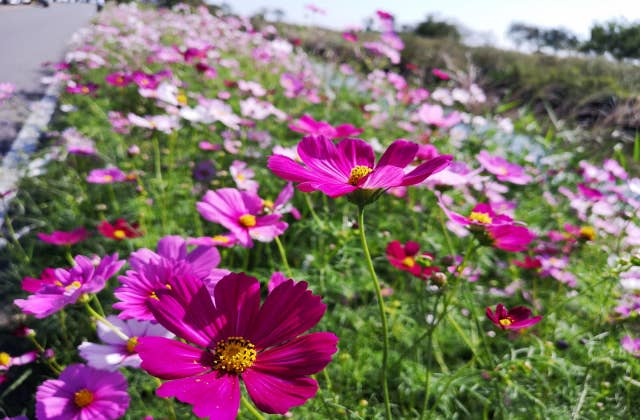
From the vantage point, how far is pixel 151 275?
526mm

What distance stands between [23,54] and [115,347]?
4.99 m

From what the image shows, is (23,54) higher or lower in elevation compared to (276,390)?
lower

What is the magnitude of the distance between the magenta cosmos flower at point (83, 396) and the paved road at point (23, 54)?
1.96 m

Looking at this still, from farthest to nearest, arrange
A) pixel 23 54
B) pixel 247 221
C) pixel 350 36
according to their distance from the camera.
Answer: pixel 23 54
pixel 350 36
pixel 247 221

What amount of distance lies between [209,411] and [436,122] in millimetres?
1272

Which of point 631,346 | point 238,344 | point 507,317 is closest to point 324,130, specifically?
point 507,317

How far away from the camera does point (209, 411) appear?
354mm

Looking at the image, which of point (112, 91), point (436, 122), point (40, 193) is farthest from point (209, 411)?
point (112, 91)

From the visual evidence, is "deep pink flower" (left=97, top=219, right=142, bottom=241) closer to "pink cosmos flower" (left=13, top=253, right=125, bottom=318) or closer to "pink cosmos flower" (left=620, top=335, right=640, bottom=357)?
"pink cosmos flower" (left=13, top=253, right=125, bottom=318)

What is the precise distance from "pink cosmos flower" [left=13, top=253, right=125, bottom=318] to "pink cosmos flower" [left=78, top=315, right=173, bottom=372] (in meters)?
0.08

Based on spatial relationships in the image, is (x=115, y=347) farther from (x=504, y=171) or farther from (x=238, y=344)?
(x=504, y=171)

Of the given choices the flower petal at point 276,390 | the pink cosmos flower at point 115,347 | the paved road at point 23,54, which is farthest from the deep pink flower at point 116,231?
the paved road at point 23,54

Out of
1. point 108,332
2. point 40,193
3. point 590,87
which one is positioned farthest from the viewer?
point 590,87

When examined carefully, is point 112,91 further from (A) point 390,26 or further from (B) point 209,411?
(B) point 209,411
